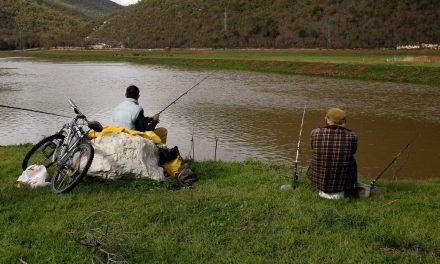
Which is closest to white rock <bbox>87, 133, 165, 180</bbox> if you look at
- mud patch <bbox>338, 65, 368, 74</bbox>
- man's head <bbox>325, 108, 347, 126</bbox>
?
man's head <bbox>325, 108, 347, 126</bbox>

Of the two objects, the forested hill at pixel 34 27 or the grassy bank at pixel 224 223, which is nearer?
the grassy bank at pixel 224 223

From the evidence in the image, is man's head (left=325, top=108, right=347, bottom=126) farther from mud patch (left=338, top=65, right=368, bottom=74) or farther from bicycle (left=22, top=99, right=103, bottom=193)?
mud patch (left=338, top=65, right=368, bottom=74)

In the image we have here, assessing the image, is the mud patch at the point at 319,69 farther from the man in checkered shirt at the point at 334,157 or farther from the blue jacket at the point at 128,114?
the man in checkered shirt at the point at 334,157

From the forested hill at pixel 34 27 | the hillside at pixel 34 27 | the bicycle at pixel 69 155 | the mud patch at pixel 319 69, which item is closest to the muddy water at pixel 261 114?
the bicycle at pixel 69 155

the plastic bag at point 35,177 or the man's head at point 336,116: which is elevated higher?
the man's head at point 336,116

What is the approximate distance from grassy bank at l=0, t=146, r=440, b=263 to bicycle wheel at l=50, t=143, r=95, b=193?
0.20 metres

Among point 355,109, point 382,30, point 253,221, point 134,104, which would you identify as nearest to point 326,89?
point 355,109

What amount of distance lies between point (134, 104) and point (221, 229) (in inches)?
140

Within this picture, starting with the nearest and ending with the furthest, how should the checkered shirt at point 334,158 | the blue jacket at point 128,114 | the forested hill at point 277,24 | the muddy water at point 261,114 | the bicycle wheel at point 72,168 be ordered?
the checkered shirt at point 334,158 → the bicycle wheel at point 72,168 → the blue jacket at point 128,114 → the muddy water at point 261,114 → the forested hill at point 277,24

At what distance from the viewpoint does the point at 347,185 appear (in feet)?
22.1

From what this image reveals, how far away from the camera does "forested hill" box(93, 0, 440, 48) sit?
78.1 meters

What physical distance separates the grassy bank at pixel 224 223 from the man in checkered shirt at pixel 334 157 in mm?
267

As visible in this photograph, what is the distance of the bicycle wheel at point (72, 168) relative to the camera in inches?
264

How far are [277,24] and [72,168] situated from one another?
3631 inches
